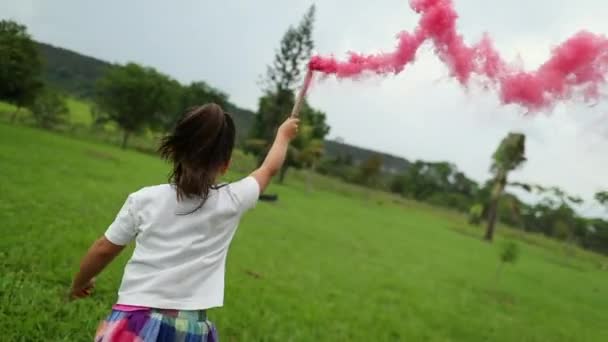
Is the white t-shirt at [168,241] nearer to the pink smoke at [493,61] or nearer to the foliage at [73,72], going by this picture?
the pink smoke at [493,61]

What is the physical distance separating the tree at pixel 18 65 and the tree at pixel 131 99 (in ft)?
29.0

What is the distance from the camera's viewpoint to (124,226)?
184 cm

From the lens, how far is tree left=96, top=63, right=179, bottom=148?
131 feet

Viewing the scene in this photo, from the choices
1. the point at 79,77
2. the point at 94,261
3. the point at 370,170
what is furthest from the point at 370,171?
the point at 94,261

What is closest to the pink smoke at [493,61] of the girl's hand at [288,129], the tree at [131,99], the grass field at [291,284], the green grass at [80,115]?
the girl's hand at [288,129]

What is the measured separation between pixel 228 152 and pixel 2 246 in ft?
15.1

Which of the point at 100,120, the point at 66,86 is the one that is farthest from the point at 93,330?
the point at 66,86

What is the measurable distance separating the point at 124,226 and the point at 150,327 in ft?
1.28

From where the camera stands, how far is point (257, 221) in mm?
13680

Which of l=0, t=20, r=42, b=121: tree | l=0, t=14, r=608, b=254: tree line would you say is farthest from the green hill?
l=0, t=20, r=42, b=121: tree

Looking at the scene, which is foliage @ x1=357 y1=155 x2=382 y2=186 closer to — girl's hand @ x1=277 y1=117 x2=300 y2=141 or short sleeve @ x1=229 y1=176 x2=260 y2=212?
girl's hand @ x1=277 y1=117 x2=300 y2=141

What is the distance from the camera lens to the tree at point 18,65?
12.5m

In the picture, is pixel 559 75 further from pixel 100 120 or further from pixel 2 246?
pixel 100 120

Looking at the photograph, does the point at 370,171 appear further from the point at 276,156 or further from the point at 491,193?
the point at 276,156
